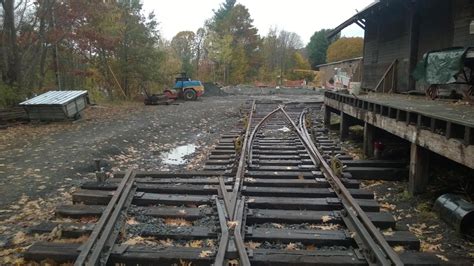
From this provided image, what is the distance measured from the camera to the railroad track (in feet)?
12.5

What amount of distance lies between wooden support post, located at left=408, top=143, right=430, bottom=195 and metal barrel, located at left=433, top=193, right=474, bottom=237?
847 mm

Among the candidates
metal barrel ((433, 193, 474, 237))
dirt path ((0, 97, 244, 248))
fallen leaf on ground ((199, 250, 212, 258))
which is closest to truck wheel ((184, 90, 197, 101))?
dirt path ((0, 97, 244, 248))

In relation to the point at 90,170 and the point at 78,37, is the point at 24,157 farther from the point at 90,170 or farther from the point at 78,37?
the point at 78,37

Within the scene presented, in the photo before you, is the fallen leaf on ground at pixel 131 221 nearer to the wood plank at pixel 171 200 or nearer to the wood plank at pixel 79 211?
the wood plank at pixel 79 211

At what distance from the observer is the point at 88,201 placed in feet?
17.6

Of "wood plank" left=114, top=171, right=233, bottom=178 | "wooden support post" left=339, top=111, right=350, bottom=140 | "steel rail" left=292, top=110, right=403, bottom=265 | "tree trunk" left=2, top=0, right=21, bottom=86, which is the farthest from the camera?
"tree trunk" left=2, top=0, right=21, bottom=86

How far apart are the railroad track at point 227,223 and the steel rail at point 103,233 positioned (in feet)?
0.03

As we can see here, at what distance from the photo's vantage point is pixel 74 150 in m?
10.3

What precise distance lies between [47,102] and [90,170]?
836cm

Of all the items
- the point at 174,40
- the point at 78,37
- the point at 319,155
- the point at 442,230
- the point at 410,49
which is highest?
the point at 174,40

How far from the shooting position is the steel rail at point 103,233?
12.0ft

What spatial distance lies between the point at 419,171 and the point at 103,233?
5.21 meters

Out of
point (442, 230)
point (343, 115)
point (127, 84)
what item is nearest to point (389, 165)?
point (442, 230)

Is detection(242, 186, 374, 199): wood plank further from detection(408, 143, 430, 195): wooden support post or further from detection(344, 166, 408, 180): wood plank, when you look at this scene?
detection(344, 166, 408, 180): wood plank
